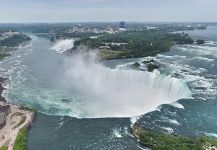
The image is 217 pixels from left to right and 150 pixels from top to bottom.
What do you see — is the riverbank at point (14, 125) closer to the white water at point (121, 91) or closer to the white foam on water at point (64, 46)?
the white water at point (121, 91)

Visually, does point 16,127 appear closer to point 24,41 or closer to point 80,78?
point 80,78

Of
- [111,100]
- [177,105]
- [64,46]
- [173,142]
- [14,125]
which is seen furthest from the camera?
[64,46]

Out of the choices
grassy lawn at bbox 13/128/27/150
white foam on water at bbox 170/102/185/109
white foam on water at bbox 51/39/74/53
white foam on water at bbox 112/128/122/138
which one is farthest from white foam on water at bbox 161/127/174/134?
white foam on water at bbox 51/39/74/53

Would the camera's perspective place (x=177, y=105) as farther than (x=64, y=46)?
No

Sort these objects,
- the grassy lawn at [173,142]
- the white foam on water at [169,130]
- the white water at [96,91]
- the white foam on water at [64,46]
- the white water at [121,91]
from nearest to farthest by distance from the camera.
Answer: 1. the grassy lawn at [173,142]
2. the white foam on water at [169,130]
3. the white water at [121,91]
4. the white water at [96,91]
5. the white foam on water at [64,46]

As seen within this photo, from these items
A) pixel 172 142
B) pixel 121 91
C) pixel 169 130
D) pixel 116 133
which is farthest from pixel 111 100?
pixel 172 142

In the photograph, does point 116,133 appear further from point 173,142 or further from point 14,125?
point 14,125

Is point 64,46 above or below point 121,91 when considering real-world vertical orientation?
below

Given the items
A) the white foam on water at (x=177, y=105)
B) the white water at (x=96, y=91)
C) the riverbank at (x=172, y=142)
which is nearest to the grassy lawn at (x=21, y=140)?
the white water at (x=96, y=91)
